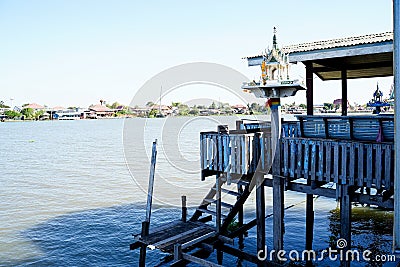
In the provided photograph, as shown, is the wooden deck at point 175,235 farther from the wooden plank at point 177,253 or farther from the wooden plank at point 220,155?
the wooden plank at point 220,155

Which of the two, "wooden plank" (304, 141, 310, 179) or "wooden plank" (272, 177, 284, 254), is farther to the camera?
"wooden plank" (272, 177, 284, 254)

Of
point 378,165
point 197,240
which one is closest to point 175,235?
point 197,240

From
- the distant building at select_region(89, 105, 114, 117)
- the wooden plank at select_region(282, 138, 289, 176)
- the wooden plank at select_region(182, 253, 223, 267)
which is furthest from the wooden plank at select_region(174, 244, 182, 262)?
the distant building at select_region(89, 105, 114, 117)

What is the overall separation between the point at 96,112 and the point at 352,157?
198995 mm

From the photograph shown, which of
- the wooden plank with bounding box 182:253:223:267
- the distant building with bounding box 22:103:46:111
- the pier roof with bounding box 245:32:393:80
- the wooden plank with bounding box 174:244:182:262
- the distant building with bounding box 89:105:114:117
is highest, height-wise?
the distant building with bounding box 22:103:46:111

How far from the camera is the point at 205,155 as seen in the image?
Result: 11414 millimetres

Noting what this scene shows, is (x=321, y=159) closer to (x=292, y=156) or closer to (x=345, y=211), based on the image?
(x=292, y=156)

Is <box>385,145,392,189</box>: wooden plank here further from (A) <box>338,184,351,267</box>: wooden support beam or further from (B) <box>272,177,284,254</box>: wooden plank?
(B) <box>272,177,284,254</box>: wooden plank

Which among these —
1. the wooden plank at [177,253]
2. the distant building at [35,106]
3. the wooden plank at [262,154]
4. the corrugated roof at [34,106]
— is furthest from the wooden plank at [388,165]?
the corrugated roof at [34,106]

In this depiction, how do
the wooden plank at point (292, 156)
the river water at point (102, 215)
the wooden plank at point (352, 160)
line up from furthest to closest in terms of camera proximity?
the river water at point (102, 215) < the wooden plank at point (292, 156) < the wooden plank at point (352, 160)

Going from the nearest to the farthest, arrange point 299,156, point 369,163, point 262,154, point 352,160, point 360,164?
1. point 369,163
2. point 360,164
3. point 352,160
4. point 299,156
5. point 262,154

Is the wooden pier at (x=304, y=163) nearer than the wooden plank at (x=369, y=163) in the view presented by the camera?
No

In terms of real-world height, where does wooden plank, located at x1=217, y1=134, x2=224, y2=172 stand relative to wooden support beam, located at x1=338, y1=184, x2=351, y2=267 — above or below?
above

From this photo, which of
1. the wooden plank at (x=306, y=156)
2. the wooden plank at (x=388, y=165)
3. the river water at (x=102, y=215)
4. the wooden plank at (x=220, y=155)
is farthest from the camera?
the river water at (x=102, y=215)
